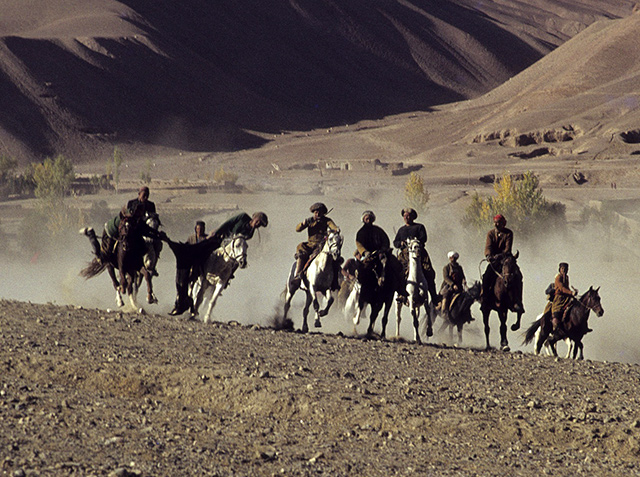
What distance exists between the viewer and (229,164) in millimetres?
98500

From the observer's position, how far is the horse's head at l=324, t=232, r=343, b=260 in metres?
14.4

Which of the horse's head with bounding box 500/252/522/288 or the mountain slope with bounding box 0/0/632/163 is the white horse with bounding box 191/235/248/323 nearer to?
the horse's head with bounding box 500/252/522/288

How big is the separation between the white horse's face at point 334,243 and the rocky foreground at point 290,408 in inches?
76.4

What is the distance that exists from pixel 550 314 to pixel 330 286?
4191 millimetres

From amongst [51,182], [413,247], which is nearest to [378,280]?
[413,247]

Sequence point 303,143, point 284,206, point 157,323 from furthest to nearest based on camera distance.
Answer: point 303,143
point 284,206
point 157,323

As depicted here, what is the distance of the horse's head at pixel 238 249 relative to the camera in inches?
570

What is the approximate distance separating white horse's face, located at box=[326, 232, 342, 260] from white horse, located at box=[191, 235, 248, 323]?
1.29m

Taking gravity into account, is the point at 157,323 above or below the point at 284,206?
below

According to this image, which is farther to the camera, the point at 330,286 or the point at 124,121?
the point at 124,121

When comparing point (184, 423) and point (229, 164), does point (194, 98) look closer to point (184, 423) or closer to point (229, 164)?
point (229, 164)

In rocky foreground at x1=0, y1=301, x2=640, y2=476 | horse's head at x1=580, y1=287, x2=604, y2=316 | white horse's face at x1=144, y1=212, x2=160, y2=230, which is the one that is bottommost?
rocky foreground at x1=0, y1=301, x2=640, y2=476

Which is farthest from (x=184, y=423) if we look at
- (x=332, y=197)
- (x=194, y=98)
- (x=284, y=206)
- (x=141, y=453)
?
(x=194, y=98)

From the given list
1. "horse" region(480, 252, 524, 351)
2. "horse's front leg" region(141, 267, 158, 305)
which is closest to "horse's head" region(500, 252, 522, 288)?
"horse" region(480, 252, 524, 351)
